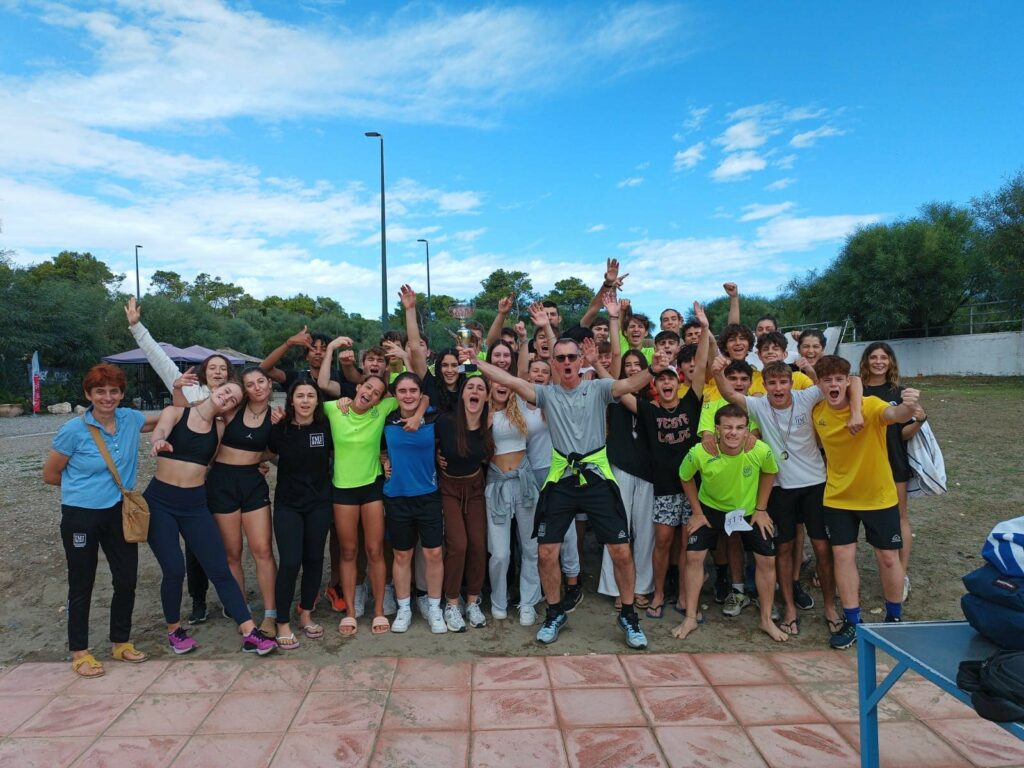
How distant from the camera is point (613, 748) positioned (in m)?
2.98

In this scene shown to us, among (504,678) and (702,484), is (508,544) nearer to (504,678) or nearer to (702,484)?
(504,678)

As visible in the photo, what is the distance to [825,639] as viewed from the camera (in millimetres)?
4137

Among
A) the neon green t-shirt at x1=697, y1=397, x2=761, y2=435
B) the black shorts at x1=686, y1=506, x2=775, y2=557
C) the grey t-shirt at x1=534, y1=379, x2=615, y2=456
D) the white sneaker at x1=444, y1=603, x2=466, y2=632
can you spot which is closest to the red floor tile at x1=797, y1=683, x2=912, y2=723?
the black shorts at x1=686, y1=506, x2=775, y2=557

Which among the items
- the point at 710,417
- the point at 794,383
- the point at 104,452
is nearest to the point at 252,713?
the point at 104,452

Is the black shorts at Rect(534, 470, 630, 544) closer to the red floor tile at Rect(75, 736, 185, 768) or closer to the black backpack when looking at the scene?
the black backpack

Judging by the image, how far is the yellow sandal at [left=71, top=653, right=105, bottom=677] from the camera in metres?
3.71

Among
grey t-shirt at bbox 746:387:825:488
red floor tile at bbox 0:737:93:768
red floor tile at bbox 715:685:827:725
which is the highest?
grey t-shirt at bbox 746:387:825:488

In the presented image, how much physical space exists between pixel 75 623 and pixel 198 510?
931mm

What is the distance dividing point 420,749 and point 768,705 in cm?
185

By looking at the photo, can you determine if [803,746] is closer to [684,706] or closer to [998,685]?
[684,706]

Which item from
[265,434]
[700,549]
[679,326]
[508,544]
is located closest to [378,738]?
[508,544]

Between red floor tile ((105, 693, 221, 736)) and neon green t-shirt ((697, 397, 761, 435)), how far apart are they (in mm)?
3522

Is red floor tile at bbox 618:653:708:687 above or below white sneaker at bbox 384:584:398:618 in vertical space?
below

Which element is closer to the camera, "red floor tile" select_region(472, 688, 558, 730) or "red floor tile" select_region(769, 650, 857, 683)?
"red floor tile" select_region(472, 688, 558, 730)
